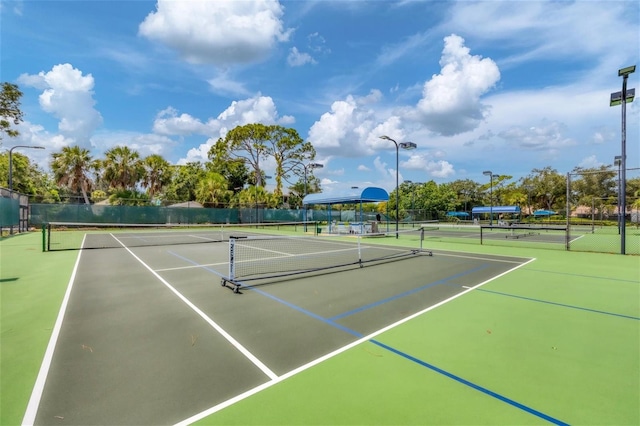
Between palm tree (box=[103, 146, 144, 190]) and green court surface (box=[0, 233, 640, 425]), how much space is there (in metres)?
37.7

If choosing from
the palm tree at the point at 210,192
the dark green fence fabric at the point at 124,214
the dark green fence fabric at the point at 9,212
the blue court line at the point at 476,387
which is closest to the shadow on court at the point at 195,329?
the blue court line at the point at 476,387

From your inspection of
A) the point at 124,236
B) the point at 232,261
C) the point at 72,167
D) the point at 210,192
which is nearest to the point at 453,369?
the point at 232,261

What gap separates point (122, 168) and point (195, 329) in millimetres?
41886

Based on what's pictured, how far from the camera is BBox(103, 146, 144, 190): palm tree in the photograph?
126 feet

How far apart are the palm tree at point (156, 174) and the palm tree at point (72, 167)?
9086mm

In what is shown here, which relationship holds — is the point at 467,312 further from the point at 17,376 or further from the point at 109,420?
the point at 17,376

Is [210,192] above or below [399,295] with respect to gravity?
above

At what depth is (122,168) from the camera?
38.8 m

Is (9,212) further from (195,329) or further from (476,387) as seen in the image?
(476,387)

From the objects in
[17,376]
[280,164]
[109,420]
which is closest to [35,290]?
[17,376]

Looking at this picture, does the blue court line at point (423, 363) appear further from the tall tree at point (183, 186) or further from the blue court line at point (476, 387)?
the tall tree at point (183, 186)

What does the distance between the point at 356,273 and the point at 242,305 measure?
165 inches

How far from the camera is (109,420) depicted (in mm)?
2707

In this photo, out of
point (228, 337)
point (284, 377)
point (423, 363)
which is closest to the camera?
point (284, 377)
